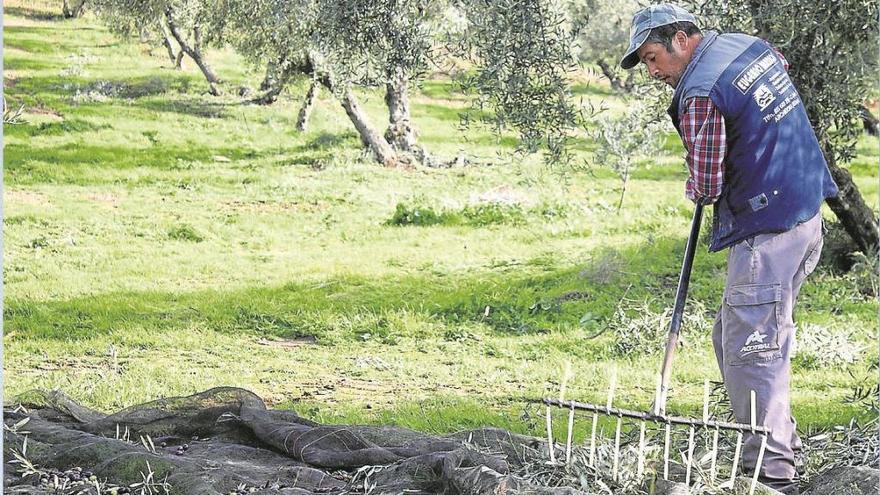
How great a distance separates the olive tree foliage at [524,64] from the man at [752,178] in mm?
1861

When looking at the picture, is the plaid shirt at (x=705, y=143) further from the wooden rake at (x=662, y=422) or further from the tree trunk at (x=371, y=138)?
the tree trunk at (x=371, y=138)

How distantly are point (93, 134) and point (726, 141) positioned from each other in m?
19.1

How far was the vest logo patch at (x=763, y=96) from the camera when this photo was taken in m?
5.30

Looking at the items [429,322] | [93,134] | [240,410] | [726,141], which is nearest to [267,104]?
[93,134]

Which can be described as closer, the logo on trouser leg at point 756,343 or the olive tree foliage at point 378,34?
the logo on trouser leg at point 756,343

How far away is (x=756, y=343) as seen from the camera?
5383mm

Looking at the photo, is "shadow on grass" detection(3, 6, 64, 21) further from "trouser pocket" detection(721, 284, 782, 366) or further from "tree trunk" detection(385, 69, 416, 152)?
"trouser pocket" detection(721, 284, 782, 366)

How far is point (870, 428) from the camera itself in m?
6.50

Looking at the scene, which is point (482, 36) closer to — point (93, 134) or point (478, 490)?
point (478, 490)

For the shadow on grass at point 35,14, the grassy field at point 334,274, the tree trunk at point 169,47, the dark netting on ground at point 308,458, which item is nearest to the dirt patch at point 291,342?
the grassy field at point 334,274

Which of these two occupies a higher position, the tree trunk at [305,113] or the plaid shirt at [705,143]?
the plaid shirt at [705,143]

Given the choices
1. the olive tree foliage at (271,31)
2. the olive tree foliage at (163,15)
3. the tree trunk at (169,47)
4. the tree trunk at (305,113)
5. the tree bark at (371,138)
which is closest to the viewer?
the olive tree foliage at (271,31)

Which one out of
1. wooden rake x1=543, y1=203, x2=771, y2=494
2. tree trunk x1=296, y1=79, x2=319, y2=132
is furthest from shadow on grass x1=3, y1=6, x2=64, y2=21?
wooden rake x1=543, y1=203, x2=771, y2=494

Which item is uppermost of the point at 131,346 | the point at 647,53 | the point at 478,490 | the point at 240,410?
the point at 647,53
